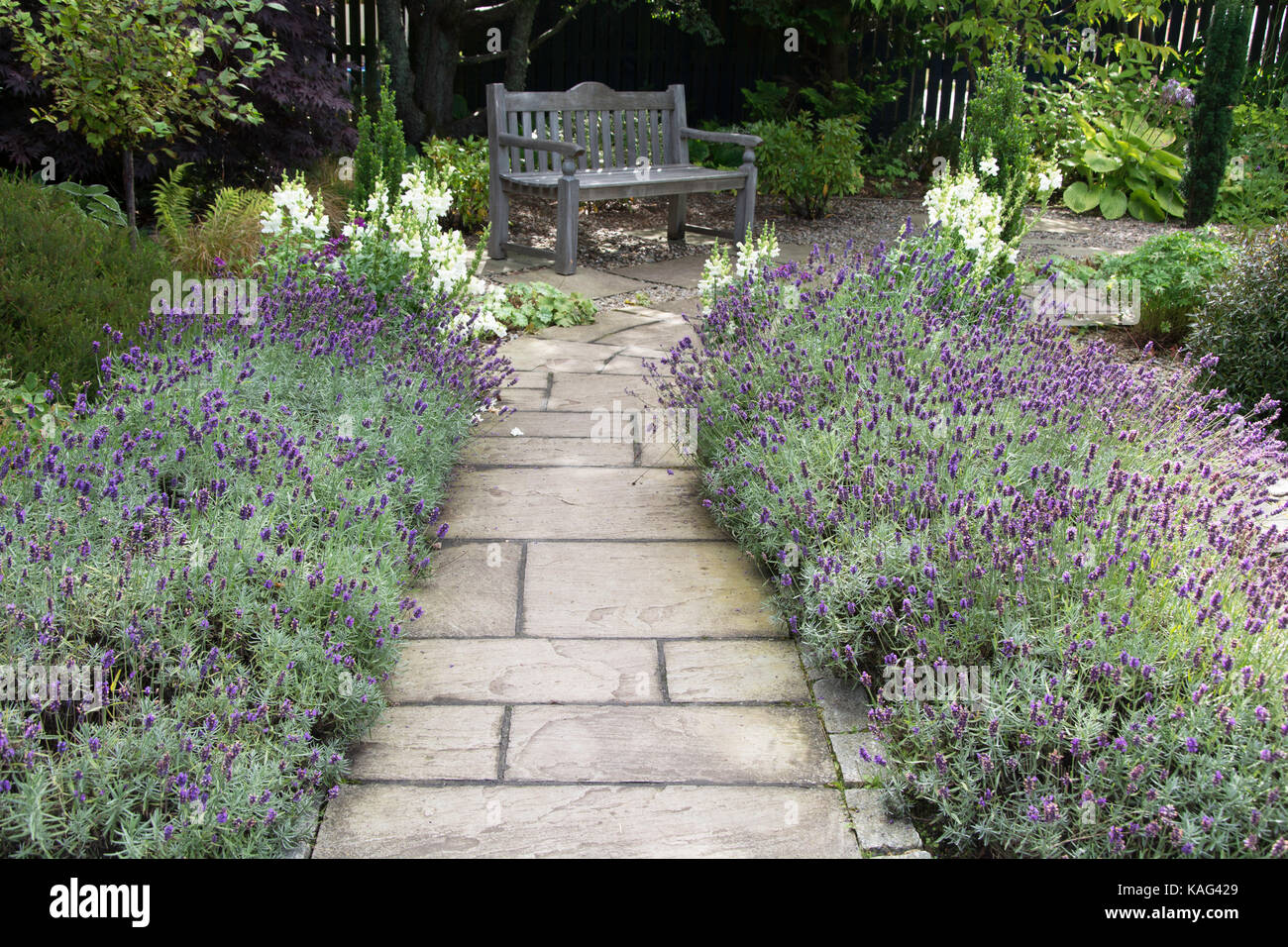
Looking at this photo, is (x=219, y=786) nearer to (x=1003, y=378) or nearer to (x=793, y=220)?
(x=1003, y=378)

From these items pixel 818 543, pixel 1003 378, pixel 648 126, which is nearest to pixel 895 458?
pixel 818 543

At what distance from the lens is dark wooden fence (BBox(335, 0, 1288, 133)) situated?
11141mm

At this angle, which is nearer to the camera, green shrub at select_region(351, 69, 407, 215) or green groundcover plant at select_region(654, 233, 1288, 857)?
green groundcover plant at select_region(654, 233, 1288, 857)

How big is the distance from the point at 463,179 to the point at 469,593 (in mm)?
5739

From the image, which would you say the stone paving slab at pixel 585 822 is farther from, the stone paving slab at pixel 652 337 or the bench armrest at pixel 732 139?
the bench armrest at pixel 732 139

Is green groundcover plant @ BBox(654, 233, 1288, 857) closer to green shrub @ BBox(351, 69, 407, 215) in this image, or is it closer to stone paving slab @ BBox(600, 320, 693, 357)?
stone paving slab @ BBox(600, 320, 693, 357)

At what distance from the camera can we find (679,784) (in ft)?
7.93

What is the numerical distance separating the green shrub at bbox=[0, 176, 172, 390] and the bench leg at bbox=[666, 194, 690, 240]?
4.42 metres

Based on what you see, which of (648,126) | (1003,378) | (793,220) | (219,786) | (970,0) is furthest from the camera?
(970,0)

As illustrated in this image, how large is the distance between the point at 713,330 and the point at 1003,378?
4.78 ft

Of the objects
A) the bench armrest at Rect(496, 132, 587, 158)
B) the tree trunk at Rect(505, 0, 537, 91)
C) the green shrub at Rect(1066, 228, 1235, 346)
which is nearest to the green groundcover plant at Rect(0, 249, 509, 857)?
the bench armrest at Rect(496, 132, 587, 158)

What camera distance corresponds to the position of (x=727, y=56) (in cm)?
1176

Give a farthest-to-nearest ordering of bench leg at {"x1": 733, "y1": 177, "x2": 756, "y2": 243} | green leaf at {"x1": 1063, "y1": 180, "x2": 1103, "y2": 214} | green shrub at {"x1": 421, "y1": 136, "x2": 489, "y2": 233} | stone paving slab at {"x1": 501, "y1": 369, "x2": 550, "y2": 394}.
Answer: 1. green leaf at {"x1": 1063, "y1": 180, "x2": 1103, "y2": 214}
2. bench leg at {"x1": 733, "y1": 177, "x2": 756, "y2": 243}
3. green shrub at {"x1": 421, "y1": 136, "x2": 489, "y2": 233}
4. stone paving slab at {"x1": 501, "y1": 369, "x2": 550, "y2": 394}

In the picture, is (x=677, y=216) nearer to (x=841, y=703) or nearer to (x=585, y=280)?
(x=585, y=280)
